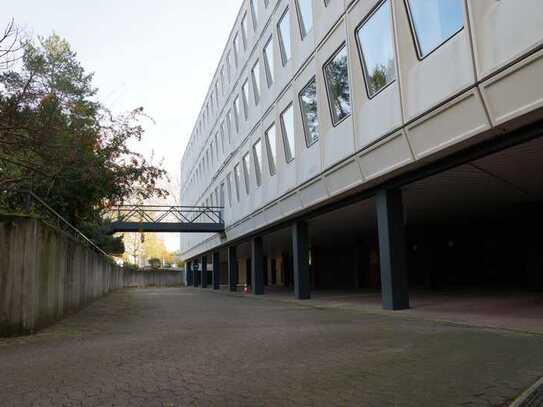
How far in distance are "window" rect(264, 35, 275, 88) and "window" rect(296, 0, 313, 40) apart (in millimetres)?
3865

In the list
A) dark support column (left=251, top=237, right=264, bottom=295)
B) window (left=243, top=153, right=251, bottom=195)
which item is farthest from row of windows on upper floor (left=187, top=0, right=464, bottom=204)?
dark support column (left=251, top=237, right=264, bottom=295)

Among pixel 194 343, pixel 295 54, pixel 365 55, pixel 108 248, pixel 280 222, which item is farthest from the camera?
pixel 108 248

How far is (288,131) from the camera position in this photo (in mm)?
20328

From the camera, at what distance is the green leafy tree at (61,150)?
31.9 ft

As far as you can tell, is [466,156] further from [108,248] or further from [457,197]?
[108,248]

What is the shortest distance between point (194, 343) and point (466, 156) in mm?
6786

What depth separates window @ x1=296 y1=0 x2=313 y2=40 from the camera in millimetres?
17297

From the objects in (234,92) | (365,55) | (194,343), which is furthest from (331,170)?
(234,92)

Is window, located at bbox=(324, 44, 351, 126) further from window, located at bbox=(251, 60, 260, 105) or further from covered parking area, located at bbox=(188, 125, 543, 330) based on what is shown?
window, located at bbox=(251, 60, 260, 105)

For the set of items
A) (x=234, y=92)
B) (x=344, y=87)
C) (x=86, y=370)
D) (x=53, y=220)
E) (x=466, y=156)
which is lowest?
(x=86, y=370)

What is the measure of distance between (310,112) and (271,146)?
5.29m

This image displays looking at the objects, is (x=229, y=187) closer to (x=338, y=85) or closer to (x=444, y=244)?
(x=444, y=244)

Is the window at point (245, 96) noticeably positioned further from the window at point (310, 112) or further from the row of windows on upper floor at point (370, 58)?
the window at point (310, 112)

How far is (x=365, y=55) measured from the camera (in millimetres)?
13445
